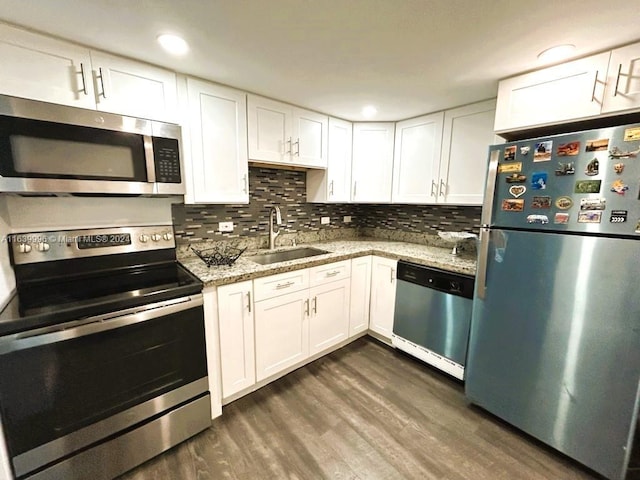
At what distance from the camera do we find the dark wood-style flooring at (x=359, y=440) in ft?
4.50

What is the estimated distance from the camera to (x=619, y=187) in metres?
1.18

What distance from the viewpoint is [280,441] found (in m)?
1.53

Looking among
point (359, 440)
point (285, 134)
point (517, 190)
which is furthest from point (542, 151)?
point (359, 440)

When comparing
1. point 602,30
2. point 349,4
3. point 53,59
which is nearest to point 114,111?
point 53,59

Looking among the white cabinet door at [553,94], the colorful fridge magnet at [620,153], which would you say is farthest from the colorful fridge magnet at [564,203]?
the white cabinet door at [553,94]

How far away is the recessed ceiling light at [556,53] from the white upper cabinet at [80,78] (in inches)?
80.3

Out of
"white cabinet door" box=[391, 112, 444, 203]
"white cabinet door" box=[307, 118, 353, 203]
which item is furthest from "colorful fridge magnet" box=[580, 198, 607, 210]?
"white cabinet door" box=[307, 118, 353, 203]

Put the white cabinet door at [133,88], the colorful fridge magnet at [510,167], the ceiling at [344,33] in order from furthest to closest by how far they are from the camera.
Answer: the colorful fridge magnet at [510,167]
the white cabinet door at [133,88]
the ceiling at [344,33]

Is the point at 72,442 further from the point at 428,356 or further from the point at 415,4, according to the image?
the point at 415,4

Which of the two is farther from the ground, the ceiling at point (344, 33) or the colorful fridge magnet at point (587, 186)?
the ceiling at point (344, 33)

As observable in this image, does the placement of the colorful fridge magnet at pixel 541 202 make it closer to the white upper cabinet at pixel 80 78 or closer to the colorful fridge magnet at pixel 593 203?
the colorful fridge magnet at pixel 593 203

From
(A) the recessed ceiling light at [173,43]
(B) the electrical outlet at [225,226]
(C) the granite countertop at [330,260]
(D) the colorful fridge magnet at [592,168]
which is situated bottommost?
(C) the granite countertop at [330,260]

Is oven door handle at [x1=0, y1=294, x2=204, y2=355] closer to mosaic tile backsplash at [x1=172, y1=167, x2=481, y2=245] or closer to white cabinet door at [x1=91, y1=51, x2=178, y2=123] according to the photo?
mosaic tile backsplash at [x1=172, y1=167, x2=481, y2=245]

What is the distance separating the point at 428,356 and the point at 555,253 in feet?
3.99
